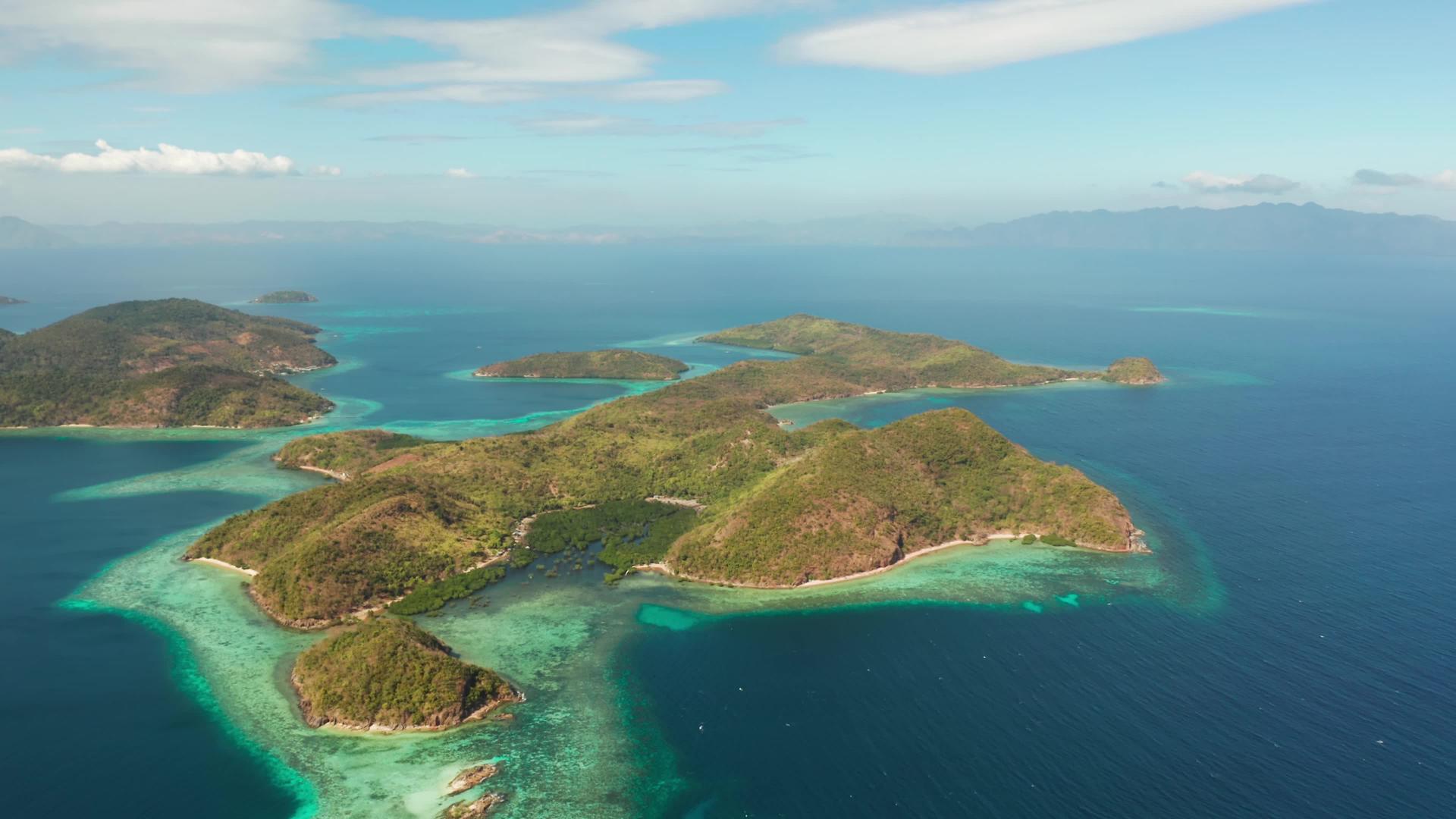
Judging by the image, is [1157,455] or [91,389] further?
[91,389]

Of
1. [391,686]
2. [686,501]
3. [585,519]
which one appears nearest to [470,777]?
[391,686]

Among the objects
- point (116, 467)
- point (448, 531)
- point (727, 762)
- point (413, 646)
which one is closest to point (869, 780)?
point (727, 762)

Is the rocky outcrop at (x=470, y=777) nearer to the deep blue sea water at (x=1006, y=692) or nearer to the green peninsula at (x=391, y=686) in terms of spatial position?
the green peninsula at (x=391, y=686)

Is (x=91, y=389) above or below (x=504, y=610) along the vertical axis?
above

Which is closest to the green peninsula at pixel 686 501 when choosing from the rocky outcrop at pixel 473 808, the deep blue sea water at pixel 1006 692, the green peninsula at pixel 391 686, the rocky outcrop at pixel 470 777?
the deep blue sea water at pixel 1006 692

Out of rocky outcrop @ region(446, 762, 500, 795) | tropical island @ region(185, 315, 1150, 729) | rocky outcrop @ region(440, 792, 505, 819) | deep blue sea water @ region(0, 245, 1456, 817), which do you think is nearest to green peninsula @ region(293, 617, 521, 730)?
tropical island @ region(185, 315, 1150, 729)

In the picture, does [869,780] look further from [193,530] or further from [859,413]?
[859,413]

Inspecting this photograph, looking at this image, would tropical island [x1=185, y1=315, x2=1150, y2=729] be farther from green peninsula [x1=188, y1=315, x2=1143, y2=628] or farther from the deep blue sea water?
the deep blue sea water
